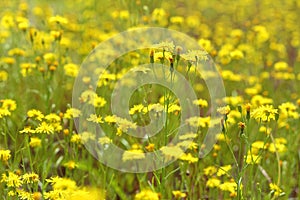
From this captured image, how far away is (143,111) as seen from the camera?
7.49ft

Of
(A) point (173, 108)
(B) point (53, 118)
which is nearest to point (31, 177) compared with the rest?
(B) point (53, 118)

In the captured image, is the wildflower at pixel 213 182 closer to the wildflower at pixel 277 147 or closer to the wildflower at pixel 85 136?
the wildflower at pixel 277 147

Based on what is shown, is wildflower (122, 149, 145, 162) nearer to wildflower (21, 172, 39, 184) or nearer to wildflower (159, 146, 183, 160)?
wildflower (159, 146, 183, 160)

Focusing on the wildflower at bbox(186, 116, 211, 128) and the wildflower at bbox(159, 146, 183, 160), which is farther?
the wildflower at bbox(186, 116, 211, 128)

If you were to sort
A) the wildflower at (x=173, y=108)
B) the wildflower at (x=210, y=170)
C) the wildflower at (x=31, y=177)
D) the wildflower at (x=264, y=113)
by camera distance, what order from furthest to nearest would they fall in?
the wildflower at (x=210, y=170), the wildflower at (x=173, y=108), the wildflower at (x=264, y=113), the wildflower at (x=31, y=177)

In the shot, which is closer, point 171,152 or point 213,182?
point 171,152

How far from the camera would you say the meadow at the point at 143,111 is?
7.17 feet

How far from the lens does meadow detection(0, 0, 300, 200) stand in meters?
2.19

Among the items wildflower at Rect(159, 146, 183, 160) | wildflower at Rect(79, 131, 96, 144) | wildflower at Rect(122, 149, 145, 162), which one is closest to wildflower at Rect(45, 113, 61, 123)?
wildflower at Rect(79, 131, 96, 144)

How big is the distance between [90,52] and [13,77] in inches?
21.2

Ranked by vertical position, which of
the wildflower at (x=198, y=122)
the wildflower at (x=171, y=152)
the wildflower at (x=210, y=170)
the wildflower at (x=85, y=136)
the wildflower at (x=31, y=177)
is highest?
the wildflower at (x=198, y=122)

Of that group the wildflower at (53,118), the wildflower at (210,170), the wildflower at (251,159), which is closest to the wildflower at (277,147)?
the wildflower at (251,159)

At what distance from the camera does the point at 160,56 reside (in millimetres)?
2168

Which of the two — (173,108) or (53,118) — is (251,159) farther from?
(53,118)
